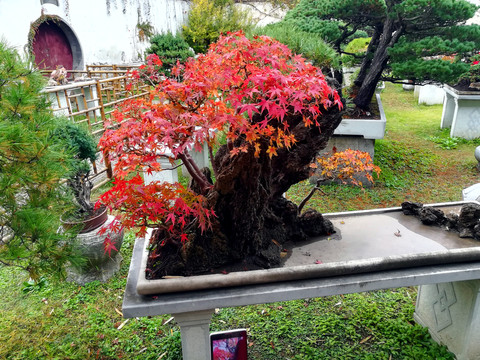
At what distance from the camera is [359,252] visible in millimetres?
2283

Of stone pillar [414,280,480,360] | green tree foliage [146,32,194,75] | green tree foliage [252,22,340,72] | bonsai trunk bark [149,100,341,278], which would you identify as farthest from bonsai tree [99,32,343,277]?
green tree foliage [146,32,194,75]

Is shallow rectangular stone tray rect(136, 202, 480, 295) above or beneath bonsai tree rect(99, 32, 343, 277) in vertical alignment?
beneath

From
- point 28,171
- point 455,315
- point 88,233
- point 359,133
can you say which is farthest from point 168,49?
point 455,315

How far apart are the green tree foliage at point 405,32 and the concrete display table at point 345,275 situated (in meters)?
3.39

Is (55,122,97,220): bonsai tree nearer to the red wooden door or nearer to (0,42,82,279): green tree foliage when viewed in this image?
(0,42,82,279): green tree foliage

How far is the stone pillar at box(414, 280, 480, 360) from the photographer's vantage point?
7.57 ft

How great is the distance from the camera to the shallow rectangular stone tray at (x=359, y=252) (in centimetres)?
190

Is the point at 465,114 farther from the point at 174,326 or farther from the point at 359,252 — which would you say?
the point at 174,326

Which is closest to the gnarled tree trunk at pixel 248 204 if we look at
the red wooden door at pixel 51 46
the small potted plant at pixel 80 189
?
the small potted plant at pixel 80 189

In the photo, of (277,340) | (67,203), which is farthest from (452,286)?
(67,203)

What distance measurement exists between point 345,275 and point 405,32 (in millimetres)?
4992

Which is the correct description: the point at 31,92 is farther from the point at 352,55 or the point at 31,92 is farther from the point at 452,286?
the point at 352,55

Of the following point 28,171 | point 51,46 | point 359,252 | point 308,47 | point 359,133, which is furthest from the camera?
point 51,46

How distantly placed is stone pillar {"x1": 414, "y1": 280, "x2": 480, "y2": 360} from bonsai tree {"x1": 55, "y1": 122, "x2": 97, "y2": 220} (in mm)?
2840
